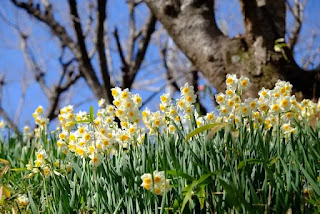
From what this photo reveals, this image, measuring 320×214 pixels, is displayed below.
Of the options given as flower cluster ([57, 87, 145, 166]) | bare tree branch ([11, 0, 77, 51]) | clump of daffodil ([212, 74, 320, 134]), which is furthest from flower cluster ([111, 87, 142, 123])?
bare tree branch ([11, 0, 77, 51])

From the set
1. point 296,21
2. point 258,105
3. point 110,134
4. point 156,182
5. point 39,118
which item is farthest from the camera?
point 296,21

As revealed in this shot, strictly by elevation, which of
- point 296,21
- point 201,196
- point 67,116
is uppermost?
point 296,21

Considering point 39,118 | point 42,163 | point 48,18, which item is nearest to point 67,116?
point 42,163

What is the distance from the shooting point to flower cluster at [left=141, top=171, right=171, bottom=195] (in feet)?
4.98

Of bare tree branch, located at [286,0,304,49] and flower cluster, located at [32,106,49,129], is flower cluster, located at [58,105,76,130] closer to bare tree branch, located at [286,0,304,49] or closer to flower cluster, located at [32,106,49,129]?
flower cluster, located at [32,106,49,129]

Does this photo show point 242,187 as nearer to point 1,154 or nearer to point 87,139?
point 87,139

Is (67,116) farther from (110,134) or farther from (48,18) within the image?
(48,18)

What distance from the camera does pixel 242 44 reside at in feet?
12.9

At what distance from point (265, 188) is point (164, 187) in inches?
13.8

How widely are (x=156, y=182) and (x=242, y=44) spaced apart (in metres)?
2.63

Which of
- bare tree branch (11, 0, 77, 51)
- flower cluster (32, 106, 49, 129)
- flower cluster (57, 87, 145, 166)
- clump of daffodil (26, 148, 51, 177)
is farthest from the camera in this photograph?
bare tree branch (11, 0, 77, 51)

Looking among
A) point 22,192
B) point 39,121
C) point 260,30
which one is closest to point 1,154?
point 39,121

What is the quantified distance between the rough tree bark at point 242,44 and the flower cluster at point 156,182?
239 cm

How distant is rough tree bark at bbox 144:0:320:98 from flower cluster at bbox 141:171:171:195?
239 cm
